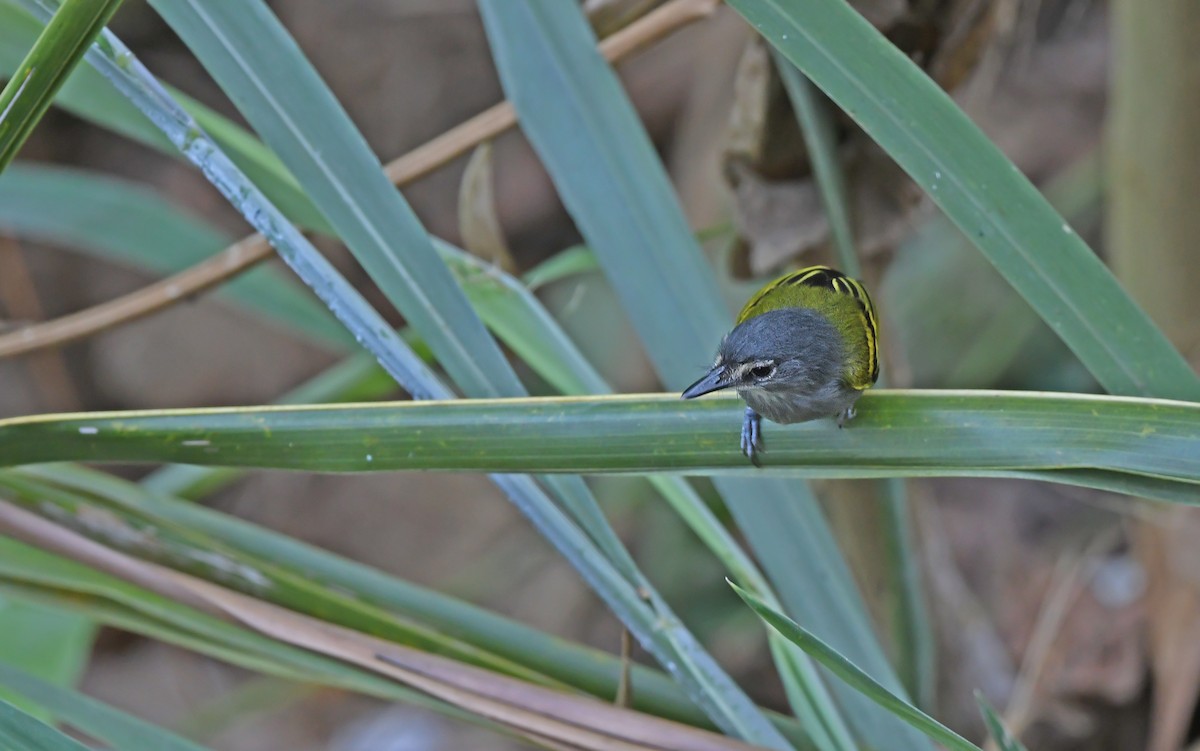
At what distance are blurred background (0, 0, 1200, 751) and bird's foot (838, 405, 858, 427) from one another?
534mm

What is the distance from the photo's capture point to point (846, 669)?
798 millimetres

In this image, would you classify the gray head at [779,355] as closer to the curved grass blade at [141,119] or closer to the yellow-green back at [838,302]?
the yellow-green back at [838,302]

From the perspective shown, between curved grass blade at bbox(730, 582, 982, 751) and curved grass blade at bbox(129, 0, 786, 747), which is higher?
curved grass blade at bbox(129, 0, 786, 747)

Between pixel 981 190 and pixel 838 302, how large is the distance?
57cm

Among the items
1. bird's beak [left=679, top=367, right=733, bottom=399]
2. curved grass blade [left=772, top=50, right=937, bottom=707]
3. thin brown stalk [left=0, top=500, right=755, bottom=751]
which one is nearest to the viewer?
thin brown stalk [left=0, top=500, right=755, bottom=751]

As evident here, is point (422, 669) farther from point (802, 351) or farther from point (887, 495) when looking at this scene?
point (887, 495)

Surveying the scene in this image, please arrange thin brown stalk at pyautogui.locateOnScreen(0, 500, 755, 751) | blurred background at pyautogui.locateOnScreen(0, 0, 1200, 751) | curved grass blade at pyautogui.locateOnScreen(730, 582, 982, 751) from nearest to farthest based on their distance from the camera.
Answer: curved grass blade at pyautogui.locateOnScreen(730, 582, 982, 751) → thin brown stalk at pyautogui.locateOnScreen(0, 500, 755, 751) → blurred background at pyautogui.locateOnScreen(0, 0, 1200, 751)

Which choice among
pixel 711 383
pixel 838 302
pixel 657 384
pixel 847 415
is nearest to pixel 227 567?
pixel 711 383

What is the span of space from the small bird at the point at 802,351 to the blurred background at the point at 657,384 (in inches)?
4.9

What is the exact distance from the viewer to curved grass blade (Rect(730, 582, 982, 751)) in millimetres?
770

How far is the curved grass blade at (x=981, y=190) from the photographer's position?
0.99 meters

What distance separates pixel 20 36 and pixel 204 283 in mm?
394

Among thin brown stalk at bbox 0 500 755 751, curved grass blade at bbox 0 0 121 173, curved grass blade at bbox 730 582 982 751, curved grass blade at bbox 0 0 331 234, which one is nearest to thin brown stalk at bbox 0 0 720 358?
curved grass blade at bbox 0 0 331 234

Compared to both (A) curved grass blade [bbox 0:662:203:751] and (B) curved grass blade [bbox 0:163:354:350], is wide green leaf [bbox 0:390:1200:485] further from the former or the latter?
(B) curved grass blade [bbox 0:163:354:350]
